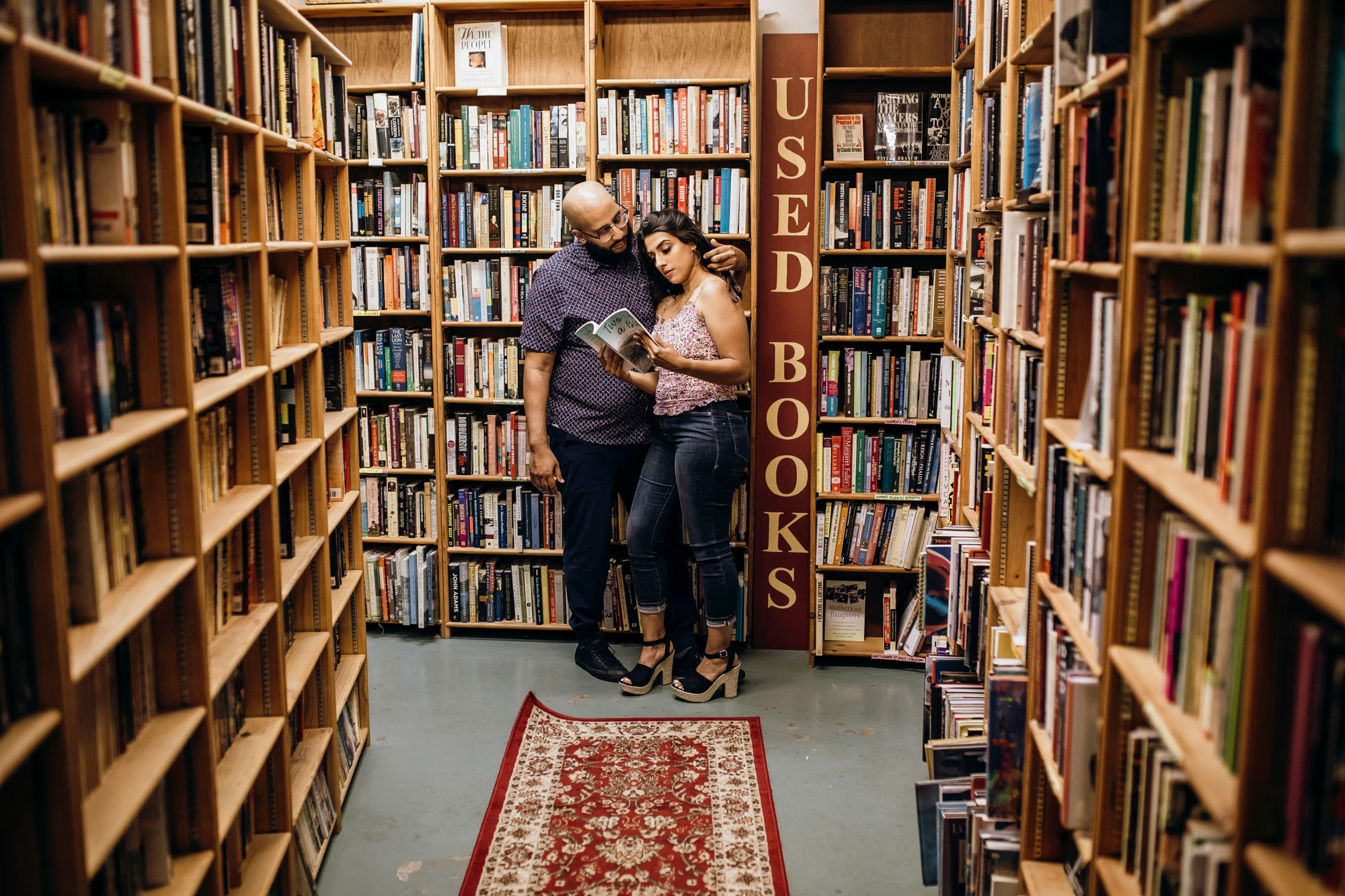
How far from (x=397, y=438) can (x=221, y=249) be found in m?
2.22

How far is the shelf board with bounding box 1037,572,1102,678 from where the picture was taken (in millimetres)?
1721

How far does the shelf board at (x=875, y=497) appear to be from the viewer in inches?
153

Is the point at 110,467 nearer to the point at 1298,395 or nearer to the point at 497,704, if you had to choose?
the point at 1298,395

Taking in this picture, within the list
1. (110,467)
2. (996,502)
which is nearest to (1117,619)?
(996,502)

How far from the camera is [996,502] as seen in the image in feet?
8.40

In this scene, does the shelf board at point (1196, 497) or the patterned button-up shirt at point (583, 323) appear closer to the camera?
the shelf board at point (1196, 497)

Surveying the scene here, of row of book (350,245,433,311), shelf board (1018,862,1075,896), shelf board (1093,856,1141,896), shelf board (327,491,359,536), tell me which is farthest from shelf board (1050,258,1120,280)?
row of book (350,245,433,311)

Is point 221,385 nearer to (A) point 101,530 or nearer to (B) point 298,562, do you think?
(A) point 101,530

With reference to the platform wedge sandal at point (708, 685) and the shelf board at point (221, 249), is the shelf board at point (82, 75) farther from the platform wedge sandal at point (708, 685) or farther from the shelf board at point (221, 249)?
the platform wedge sandal at point (708, 685)

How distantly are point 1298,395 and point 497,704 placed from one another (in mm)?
2933

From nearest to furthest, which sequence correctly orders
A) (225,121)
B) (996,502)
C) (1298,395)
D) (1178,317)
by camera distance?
(1298,395) → (1178,317) → (225,121) → (996,502)

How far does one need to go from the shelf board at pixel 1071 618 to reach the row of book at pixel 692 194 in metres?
2.15

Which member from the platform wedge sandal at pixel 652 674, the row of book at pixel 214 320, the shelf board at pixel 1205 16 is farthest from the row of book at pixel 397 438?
the shelf board at pixel 1205 16

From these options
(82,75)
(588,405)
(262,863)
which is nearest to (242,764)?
(262,863)
